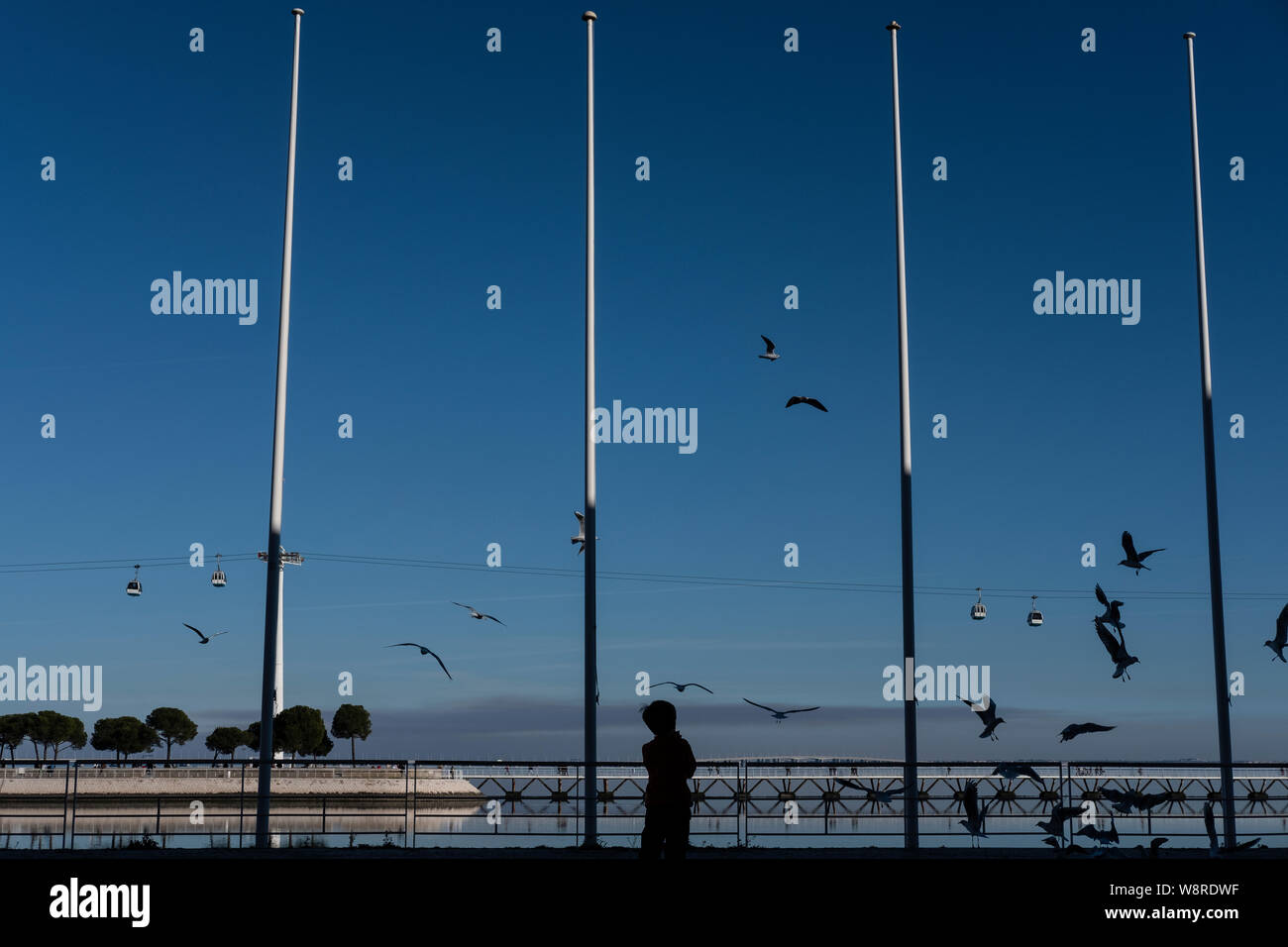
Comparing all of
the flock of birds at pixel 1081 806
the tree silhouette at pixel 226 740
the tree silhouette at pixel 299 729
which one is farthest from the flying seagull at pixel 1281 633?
the tree silhouette at pixel 226 740

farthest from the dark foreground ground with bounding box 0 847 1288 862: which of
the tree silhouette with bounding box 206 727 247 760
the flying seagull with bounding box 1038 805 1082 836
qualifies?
the tree silhouette with bounding box 206 727 247 760

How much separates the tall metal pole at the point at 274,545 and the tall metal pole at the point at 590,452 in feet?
15.8

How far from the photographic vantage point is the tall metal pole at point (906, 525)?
19328 mm

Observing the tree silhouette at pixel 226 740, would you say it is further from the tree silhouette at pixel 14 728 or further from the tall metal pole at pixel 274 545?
the tall metal pole at pixel 274 545

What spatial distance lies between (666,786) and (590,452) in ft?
33.4

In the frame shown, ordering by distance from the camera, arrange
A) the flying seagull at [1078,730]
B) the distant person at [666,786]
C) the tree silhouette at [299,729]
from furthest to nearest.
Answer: the tree silhouette at [299,729] < the flying seagull at [1078,730] < the distant person at [666,786]

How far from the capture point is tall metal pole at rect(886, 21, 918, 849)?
1933 cm

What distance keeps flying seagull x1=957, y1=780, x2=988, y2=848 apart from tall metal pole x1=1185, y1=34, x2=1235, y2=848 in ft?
12.1

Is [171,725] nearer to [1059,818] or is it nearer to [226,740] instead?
[226,740]
